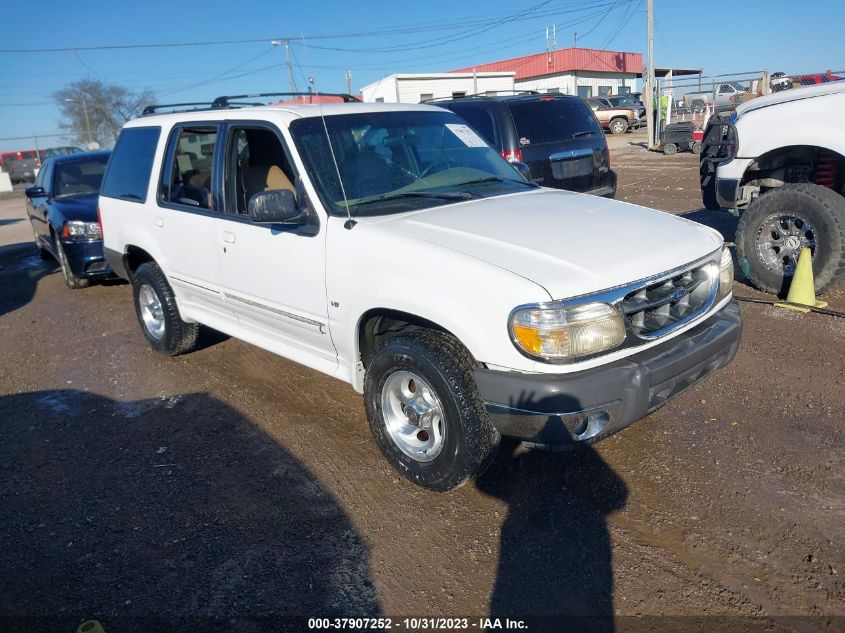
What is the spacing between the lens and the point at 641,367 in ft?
9.90

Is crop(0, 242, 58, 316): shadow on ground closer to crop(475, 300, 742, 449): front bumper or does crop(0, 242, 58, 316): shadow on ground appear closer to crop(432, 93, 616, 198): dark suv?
crop(432, 93, 616, 198): dark suv

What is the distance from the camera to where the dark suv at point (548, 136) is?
8172mm

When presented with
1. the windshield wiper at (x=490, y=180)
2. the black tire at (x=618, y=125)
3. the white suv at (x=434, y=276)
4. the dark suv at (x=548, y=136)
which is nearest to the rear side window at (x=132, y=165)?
the white suv at (x=434, y=276)

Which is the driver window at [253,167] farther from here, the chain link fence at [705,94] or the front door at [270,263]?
the chain link fence at [705,94]

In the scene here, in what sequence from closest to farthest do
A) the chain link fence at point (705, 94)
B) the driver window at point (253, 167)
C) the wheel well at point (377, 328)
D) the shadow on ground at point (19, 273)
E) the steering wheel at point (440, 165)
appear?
the wheel well at point (377, 328) < the steering wheel at point (440, 165) < the driver window at point (253, 167) < the shadow on ground at point (19, 273) < the chain link fence at point (705, 94)

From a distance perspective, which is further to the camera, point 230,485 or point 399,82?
point 399,82

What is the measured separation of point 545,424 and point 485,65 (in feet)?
176

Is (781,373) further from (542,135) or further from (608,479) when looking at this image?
(542,135)

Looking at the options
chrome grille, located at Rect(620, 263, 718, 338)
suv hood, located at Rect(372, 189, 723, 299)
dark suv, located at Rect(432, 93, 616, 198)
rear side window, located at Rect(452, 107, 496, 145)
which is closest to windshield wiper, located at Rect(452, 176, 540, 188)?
suv hood, located at Rect(372, 189, 723, 299)

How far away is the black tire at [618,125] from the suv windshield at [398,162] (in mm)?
28702

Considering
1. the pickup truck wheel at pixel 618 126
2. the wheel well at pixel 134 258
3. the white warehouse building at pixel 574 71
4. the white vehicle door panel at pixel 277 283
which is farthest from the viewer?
the white warehouse building at pixel 574 71

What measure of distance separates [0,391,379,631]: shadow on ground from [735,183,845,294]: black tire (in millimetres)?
4531

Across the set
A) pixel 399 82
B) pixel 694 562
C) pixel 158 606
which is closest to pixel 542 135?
pixel 694 562

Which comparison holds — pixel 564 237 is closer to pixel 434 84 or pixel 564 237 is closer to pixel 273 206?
pixel 273 206
